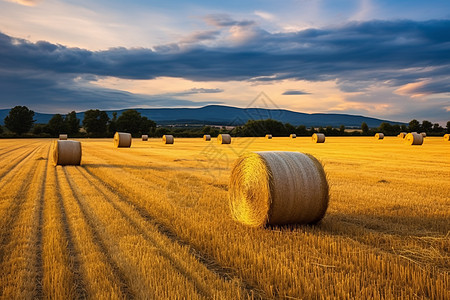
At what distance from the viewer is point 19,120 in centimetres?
9812

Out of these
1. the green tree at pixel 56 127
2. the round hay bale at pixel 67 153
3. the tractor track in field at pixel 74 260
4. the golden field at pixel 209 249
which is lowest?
the tractor track in field at pixel 74 260

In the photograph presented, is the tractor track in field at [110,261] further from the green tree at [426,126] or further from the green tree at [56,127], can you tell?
the green tree at [426,126]

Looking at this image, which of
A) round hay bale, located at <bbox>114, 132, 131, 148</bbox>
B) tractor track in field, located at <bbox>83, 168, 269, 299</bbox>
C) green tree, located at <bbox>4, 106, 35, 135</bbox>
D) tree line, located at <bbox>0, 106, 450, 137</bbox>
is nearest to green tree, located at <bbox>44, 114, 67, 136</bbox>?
tree line, located at <bbox>0, 106, 450, 137</bbox>

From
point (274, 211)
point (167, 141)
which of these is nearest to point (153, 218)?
point (274, 211)

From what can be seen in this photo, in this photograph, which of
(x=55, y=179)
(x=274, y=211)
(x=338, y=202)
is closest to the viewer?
(x=274, y=211)

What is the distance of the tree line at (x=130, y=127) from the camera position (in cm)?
8231

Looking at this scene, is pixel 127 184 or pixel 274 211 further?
pixel 127 184

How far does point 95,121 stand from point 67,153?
79.3m

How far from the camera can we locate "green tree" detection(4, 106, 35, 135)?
9725 cm

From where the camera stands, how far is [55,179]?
13.9 meters

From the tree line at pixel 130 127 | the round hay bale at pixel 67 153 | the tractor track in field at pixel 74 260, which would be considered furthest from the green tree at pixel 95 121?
the tractor track in field at pixel 74 260

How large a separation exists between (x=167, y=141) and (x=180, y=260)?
4229 centimetres

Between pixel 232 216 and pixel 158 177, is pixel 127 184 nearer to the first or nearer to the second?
pixel 158 177

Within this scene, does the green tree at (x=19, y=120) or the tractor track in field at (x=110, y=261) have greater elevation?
the green tree at (x=19, y=120)
